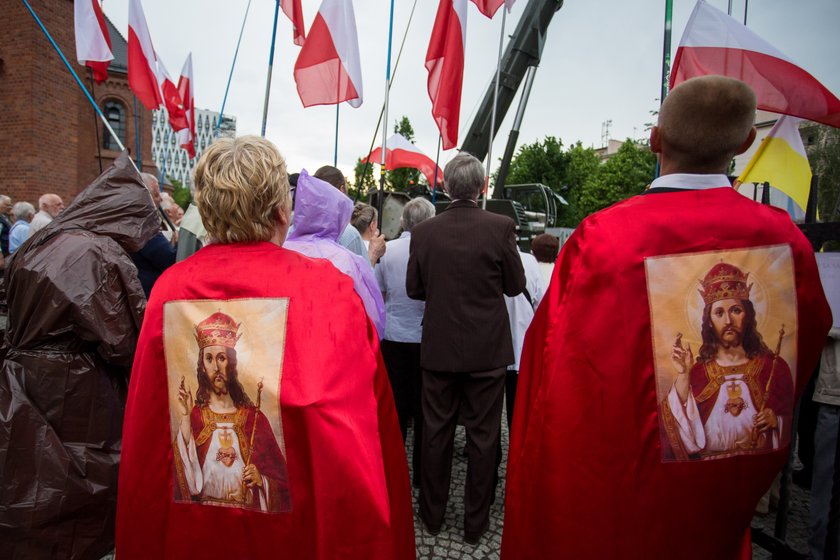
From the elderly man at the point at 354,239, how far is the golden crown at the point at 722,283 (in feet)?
7.50

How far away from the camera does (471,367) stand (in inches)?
105

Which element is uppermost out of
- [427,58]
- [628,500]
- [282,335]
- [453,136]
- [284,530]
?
[427,58]

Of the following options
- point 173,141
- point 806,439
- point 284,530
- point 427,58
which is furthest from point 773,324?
point 173,141

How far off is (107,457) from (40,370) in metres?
0.52

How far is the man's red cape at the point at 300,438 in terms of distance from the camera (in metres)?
1.32

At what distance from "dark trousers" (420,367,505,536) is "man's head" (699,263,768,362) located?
141 cm

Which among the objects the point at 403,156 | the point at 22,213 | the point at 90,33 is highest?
the point at 90,33

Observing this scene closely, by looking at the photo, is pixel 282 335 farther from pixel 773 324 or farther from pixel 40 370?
pixel 40 370

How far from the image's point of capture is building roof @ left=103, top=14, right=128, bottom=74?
22.0m

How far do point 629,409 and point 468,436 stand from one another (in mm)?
1480

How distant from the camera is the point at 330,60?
197 inches

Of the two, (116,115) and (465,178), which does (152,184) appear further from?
(116,115)

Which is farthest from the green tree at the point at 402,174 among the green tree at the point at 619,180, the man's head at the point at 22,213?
the man's head at the point at 22,213

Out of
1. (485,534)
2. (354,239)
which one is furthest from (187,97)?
(485,534)
